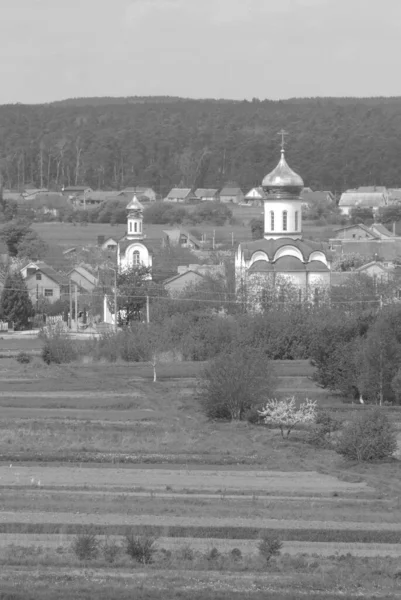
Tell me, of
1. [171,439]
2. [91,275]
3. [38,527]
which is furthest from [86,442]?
[91,275]

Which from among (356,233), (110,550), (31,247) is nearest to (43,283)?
(31,247)

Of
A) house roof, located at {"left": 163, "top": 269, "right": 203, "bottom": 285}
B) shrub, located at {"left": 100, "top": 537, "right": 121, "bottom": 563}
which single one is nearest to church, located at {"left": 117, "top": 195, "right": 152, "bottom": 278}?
house roof, located at {"left": 163, "top": 269, "right": 203, "bottom": 285}

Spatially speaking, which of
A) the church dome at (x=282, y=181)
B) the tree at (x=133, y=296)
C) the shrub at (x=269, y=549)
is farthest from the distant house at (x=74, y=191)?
the shrub at (x=269, y=549)

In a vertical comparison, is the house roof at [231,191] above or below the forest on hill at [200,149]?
below

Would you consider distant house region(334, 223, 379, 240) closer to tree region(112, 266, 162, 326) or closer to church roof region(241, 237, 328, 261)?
tree region(112, 266, 162, 326)

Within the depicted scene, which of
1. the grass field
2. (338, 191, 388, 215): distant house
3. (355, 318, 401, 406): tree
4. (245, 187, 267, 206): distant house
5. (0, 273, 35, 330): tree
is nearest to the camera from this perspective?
the grass field

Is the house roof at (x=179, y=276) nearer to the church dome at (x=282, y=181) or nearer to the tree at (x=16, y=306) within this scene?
the tree at (x=16, y=306)
